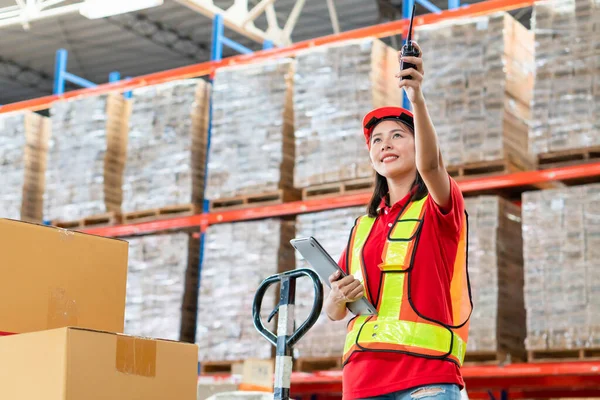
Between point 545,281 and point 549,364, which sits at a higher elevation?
point 545,281

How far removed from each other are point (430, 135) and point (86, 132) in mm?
6545

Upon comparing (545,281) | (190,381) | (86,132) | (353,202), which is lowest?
(190,381)

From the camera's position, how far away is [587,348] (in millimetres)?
6664

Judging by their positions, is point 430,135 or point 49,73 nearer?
point 430,135

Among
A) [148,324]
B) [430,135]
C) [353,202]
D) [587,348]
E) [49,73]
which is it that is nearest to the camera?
[430,135]

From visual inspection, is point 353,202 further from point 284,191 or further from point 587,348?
point 587,348

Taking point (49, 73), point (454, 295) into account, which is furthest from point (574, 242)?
point (49, 73)

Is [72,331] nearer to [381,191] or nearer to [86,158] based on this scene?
[381,191]

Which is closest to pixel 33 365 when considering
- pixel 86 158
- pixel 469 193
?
pixel 469 193

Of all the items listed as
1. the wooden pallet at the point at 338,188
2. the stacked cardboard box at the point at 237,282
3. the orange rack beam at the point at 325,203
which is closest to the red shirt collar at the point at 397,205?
the orange rack beam at the point at 325,203

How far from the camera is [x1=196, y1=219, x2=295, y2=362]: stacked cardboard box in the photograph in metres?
8.10

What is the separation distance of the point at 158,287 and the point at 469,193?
2.79 m

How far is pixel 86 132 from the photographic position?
9461 millimetres

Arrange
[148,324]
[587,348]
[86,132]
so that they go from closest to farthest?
[587,348] < [148,324] < [86,132]
